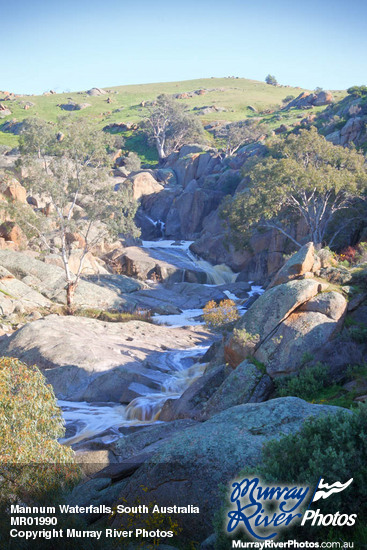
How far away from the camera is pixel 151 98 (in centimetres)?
13238

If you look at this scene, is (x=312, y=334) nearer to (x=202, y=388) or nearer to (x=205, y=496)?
(x=202, y=388)

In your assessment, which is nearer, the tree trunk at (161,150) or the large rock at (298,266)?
the large rock at (298,266)

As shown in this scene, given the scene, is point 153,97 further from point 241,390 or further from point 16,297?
point 241,390

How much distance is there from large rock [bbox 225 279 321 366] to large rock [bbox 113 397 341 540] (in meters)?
5.28

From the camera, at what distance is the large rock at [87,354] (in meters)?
19.0

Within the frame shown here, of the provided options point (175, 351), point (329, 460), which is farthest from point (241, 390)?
point (175, 351)

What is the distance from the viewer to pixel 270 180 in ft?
114

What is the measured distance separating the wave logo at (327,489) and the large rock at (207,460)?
1.14 meters

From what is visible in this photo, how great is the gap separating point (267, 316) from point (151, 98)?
130 meters

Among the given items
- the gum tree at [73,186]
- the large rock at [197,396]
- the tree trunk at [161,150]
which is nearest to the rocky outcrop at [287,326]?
the large rock at [197,396]

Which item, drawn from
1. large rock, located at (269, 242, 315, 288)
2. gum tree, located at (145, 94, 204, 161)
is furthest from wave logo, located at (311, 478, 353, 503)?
gum tree, located at (145, 94, 204, 161)

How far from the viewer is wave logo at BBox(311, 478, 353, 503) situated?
5.69 m
